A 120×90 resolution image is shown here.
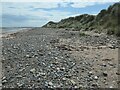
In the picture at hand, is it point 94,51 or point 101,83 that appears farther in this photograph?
point 94,51

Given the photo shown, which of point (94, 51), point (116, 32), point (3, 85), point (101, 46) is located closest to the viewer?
point (3, 85)

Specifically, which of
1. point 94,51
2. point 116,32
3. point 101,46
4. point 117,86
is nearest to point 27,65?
point 117,86

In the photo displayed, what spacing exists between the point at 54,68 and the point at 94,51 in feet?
14.3

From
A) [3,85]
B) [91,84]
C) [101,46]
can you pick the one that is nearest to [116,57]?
[101,46]

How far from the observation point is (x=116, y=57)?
39.3ft

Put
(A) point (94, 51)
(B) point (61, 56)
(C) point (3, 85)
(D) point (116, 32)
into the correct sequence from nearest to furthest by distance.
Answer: (C) point (3, 85)
(B) point (61, 56)
(A) point (94, 51)
(D) point (116, 32)

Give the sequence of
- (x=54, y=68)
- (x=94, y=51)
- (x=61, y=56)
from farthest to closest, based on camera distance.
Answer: (x=94, y=51) → (x=61, y=56) → (x=54, y=68)

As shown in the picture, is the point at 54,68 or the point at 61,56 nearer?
the point at 54,68

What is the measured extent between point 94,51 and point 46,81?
5695mm

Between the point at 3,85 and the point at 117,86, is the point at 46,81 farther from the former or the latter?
the point at 117,86

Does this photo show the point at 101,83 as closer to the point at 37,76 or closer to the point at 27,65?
the point at 37,76

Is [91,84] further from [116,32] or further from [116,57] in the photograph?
[116,32]

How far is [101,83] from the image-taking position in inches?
332

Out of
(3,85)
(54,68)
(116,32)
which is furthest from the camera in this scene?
(116,32)
